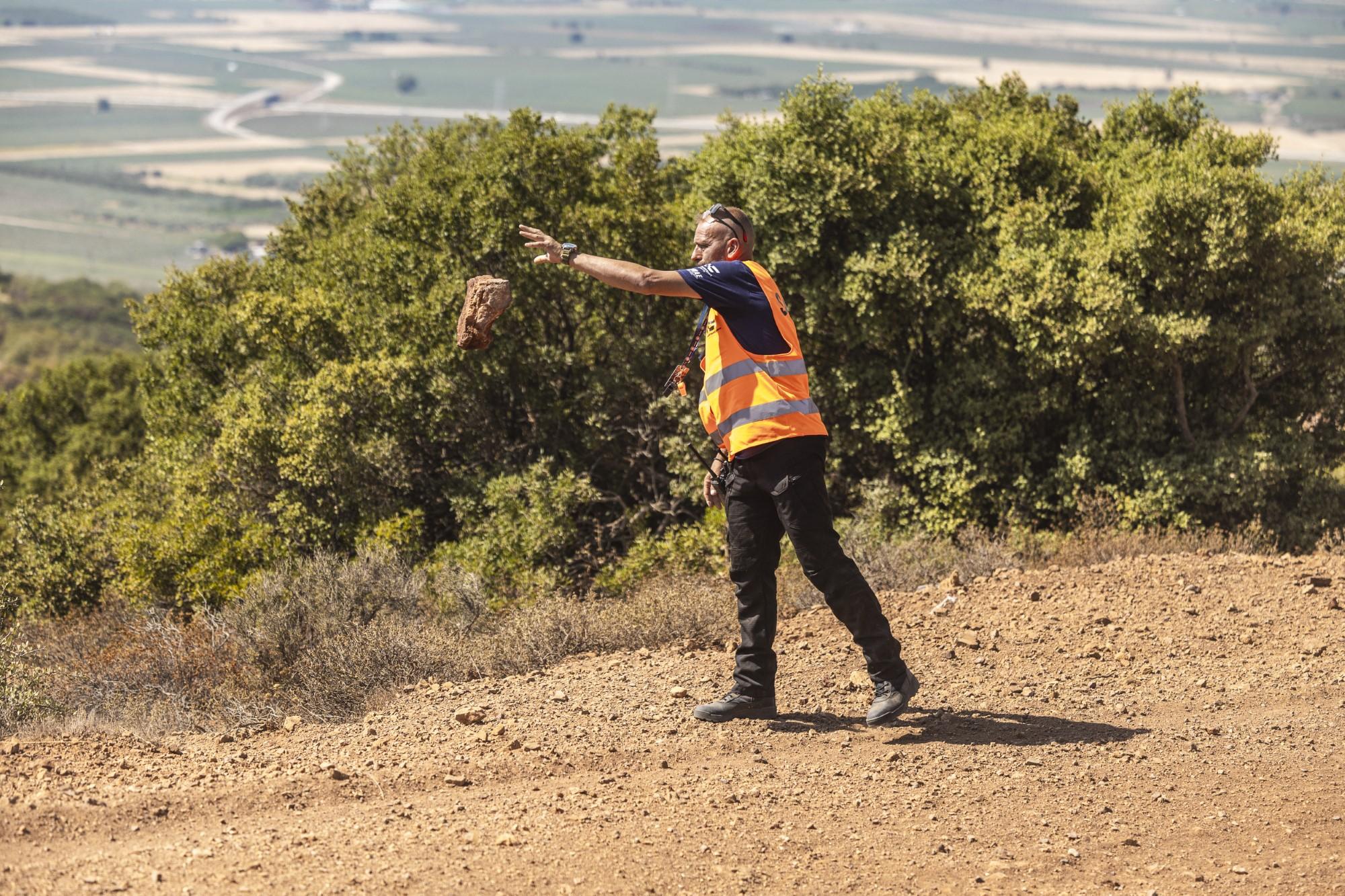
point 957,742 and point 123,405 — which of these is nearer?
point 957,742

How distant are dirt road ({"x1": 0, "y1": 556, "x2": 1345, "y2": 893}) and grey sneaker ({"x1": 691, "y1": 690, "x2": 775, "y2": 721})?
107 millimetres

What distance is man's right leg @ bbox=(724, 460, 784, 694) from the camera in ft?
19.4

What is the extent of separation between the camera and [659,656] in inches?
284

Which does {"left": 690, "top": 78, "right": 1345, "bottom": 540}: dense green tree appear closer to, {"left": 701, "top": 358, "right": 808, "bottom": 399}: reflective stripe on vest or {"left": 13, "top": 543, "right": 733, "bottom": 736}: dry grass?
{"left": 13, "top": 543, "right": 733, "bottom": 736}: dry grass

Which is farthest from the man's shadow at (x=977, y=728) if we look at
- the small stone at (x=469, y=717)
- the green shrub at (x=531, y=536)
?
the green shrub at (x=531, y=536)

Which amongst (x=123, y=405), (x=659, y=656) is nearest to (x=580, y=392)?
(x=659, y=656)

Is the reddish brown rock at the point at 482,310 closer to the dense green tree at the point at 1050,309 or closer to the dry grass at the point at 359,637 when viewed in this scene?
the dry grass at the point at 359,637

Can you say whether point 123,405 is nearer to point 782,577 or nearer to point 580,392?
point 580,392

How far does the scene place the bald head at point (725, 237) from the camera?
5.82 metres

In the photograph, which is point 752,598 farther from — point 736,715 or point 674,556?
point 674,556

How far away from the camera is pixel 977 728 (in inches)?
241

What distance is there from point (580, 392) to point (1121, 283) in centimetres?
611

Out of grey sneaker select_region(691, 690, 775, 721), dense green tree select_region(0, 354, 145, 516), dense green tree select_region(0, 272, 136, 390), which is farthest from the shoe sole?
dense green tree select_region(0, 272, 136, 390)

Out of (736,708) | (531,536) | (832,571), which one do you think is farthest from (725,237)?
(531,536)
